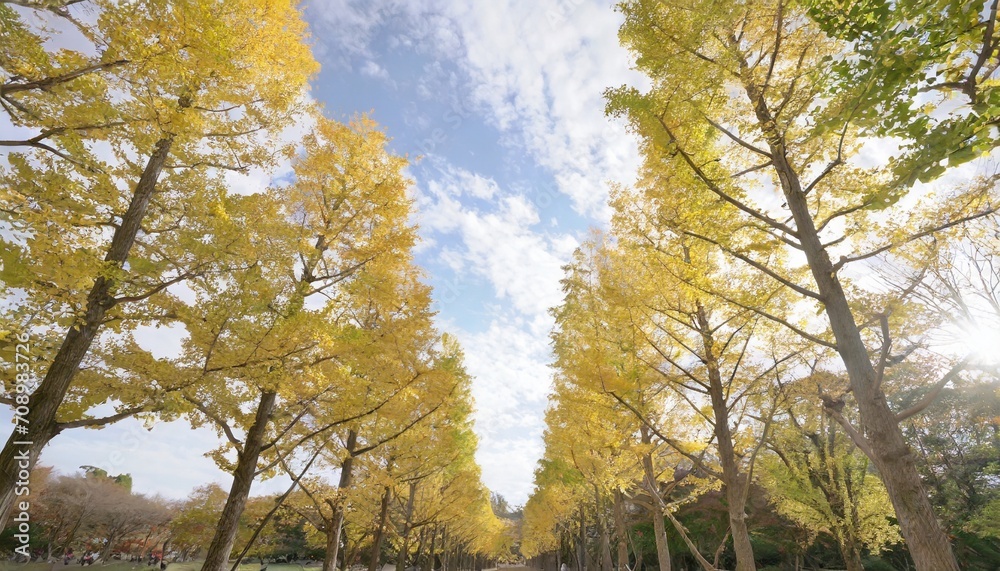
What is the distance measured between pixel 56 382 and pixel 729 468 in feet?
27.6

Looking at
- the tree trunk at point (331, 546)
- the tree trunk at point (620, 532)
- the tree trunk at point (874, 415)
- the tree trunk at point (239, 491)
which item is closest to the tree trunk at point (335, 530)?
the tree trunk at point (331, 546)

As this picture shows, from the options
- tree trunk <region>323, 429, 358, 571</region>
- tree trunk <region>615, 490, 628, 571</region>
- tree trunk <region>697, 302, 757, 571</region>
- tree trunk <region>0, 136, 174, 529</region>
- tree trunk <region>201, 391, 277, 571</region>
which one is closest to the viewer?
tree trunk <region>0, 136, 174, 529</region>

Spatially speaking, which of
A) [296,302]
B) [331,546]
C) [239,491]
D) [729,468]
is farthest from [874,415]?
Answer: [331,546]

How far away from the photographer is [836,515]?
13.0m

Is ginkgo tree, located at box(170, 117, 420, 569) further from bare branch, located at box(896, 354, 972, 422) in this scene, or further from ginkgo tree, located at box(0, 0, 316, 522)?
bare branch, located at box(896, 354, 972, 422)

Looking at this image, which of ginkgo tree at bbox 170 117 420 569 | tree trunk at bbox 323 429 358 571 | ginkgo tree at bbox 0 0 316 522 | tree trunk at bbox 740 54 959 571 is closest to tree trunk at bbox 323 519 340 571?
tree trunk at bbox 323 429 358 571

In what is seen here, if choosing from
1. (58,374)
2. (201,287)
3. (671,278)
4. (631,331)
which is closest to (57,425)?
(58,374)

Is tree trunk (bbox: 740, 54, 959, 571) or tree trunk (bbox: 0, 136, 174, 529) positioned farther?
tree trunk (bbox: 0, 136, 174, 529)

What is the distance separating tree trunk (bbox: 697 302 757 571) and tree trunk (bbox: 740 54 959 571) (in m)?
1.78

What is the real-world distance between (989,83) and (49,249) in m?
8.29

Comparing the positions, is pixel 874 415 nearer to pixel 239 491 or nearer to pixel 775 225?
pixel 775 225

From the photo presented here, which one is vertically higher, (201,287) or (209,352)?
(201,287)

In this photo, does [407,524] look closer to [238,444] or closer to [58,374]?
[238,444]

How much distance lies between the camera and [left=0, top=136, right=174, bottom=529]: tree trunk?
426 centimetres
